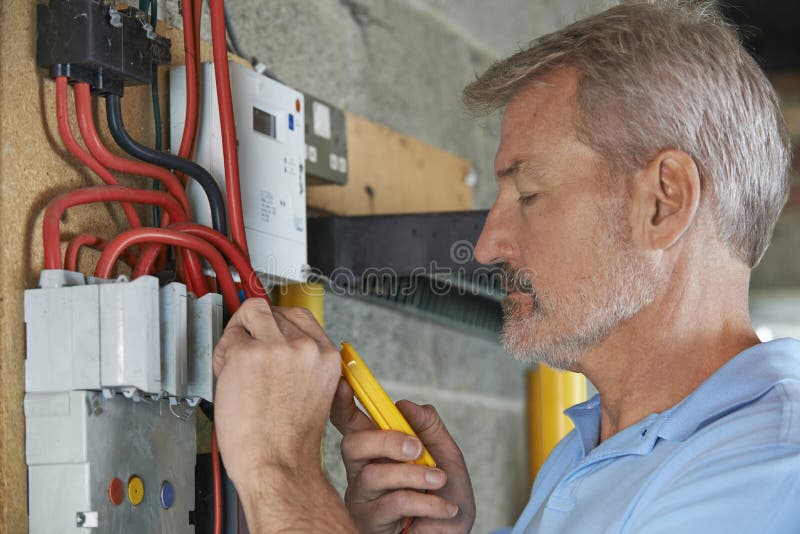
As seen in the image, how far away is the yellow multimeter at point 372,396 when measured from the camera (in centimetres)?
122

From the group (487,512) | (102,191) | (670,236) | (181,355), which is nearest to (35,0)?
(102,191)

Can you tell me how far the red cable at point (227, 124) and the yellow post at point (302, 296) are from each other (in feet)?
0.87

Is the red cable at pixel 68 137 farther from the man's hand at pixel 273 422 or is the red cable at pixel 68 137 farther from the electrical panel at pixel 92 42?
the man's hand at pixel 273 422

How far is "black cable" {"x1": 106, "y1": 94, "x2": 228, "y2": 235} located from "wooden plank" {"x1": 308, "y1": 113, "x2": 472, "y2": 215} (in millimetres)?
453

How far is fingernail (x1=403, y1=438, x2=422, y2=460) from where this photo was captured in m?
1.23

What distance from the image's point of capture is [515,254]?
132 centimetres

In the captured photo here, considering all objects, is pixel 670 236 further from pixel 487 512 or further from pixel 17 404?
pixel 487 512

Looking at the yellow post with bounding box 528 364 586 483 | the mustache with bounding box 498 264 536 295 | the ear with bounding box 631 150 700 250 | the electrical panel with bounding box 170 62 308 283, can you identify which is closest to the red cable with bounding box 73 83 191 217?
the electrical panel with bounding box 170 62 308 283

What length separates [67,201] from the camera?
111cm

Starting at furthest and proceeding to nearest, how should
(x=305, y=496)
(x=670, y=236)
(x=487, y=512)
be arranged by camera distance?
(x=487, y=512), (x=670, y=236), (x=305, y=496)

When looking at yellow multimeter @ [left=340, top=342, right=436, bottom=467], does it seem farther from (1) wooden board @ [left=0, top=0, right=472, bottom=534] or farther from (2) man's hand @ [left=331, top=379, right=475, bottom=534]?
(1) wooden board @ [left=0, top=0, right=472, bottom=534]

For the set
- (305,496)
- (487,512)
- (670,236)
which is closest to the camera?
(305,496)

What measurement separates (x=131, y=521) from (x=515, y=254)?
0.57 meters

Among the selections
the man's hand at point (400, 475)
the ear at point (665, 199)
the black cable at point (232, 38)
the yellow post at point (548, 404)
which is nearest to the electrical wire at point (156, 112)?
the black cable at point (232, 38)
